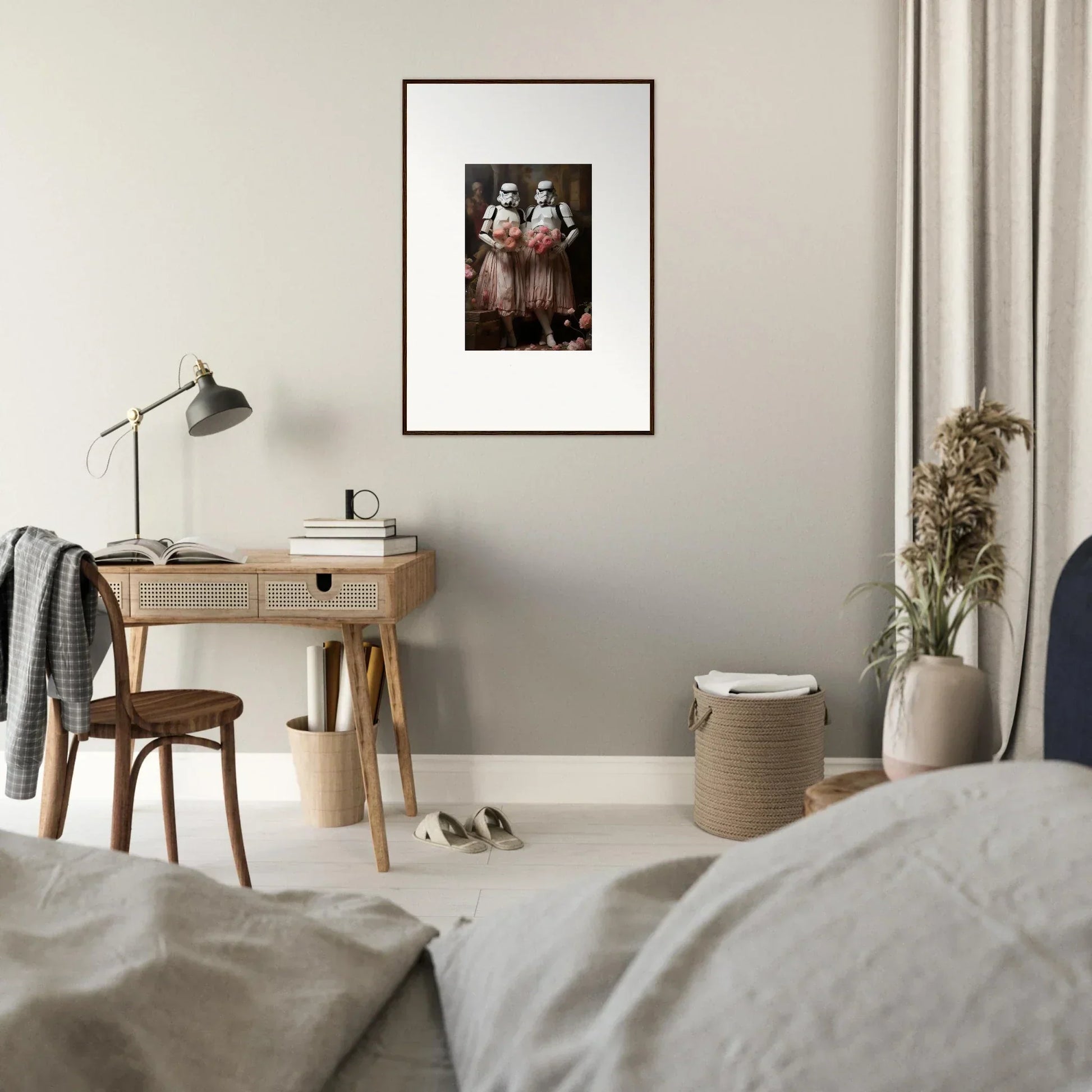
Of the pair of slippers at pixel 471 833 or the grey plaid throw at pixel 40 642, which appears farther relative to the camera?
the pair of slippers at pixel 471 833

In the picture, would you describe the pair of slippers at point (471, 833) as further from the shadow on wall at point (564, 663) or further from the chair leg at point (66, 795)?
the chair leg at point (66, 795)

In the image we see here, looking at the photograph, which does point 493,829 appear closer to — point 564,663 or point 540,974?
point 564,663

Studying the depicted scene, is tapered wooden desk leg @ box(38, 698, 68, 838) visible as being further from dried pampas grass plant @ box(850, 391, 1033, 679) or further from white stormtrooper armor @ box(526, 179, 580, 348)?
dried pampas grass plant @ box(850, 391, 1033, 679)

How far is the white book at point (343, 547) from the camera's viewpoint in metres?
2.65

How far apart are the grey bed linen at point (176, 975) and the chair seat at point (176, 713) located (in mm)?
1226

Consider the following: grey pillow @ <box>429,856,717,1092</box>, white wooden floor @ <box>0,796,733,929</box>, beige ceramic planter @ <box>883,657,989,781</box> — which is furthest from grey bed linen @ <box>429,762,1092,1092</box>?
white wooden floor @ <box>0,796,733,929</box>

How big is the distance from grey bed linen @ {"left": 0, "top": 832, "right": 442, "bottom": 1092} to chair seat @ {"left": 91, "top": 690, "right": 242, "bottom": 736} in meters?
1.23

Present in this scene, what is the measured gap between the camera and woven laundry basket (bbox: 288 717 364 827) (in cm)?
280

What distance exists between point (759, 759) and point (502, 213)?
172 cm

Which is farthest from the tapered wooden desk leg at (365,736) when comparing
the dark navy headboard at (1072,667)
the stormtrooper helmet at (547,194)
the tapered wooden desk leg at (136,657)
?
the dark navy headboard at (1072,667)

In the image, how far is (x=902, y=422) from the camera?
2.85m

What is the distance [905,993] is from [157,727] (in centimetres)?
195

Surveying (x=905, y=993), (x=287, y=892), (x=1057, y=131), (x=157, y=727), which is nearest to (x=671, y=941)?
(x=905, y=993)

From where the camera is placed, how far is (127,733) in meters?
2.21
